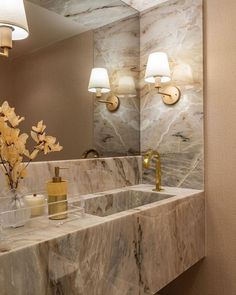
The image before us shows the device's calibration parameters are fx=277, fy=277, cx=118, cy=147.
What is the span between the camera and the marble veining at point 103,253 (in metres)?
0.78

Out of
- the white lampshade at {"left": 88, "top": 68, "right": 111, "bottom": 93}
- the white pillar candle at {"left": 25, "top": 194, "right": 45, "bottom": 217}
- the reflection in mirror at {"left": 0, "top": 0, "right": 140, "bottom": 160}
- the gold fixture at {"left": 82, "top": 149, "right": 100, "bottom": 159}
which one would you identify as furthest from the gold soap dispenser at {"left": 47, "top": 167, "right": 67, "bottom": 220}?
the white lampshade at {"left": 88, "top": 68, "right": 111, "bottom": 93}

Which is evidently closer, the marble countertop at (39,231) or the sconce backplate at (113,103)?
the marble countertop at (39,231)

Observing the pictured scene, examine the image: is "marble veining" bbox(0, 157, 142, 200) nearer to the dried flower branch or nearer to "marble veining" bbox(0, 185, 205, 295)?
the dried flower branch

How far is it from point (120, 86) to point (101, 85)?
0.79 ft

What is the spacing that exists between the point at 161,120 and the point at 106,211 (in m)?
0.73

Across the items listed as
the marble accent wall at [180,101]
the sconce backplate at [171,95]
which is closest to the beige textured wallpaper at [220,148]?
the marble accent wall at [180,101]

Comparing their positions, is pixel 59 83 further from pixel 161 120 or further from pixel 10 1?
pixel 161 120

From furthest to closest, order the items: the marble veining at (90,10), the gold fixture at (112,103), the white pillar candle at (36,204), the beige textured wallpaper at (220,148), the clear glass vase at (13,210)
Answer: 1. the gold fixture at (112,103)
2. the beige textured wallpaper at (220,148)
3. the marble veining at (90,10)
4. the white pillar candle at (36,204)
5. the clear glass vase at (13,210)

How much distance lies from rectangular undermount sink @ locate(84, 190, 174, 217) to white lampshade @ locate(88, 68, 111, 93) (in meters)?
0.65

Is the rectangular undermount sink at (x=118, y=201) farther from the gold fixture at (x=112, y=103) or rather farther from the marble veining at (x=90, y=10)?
the marble veining at (x=90, y=10)

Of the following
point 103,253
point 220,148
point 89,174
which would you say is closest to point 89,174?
point 89,174

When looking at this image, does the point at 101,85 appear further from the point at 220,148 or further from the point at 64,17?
the point at 220,148

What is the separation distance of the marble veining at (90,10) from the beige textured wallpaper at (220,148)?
57 cm

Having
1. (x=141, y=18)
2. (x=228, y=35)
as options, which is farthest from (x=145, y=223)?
(x=141, y=18)
